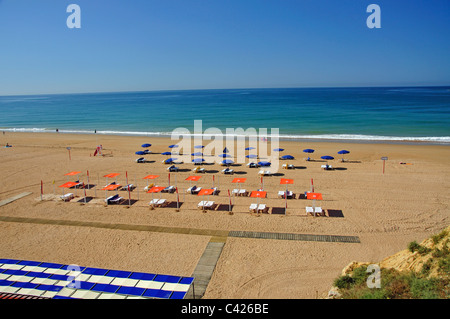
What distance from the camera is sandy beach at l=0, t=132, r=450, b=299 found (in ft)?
39.0

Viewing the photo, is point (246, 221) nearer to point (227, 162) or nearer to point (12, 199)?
point (227, 162)

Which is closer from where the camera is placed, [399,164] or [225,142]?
[399,164]

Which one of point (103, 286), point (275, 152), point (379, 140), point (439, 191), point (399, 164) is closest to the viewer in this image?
point (103, 286)

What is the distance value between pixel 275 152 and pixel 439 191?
15490 mm

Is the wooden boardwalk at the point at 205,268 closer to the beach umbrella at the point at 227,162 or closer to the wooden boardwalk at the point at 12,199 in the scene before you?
the beach umbrella at the point at 227,162

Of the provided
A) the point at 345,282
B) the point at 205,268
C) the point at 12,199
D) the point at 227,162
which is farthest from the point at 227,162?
the point at 345,282

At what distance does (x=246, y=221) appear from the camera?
15898mm

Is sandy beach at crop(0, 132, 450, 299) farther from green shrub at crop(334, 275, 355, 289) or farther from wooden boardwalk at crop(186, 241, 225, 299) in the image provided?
green shrub at crop(334, 275, 355, 289)
